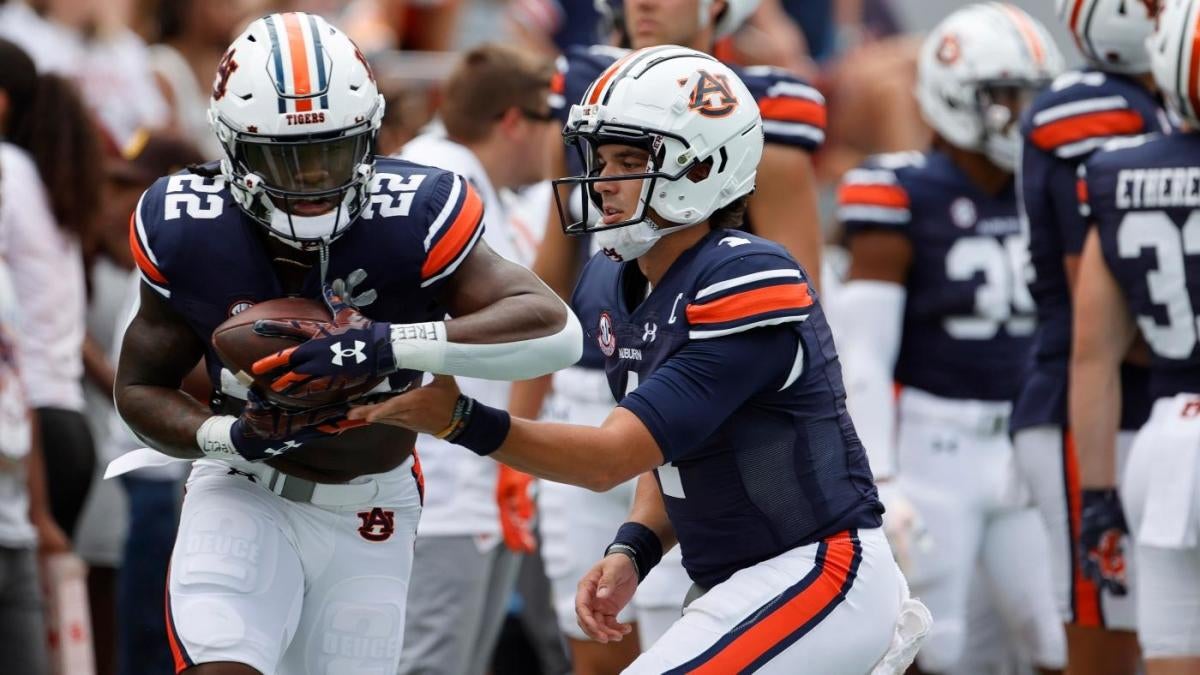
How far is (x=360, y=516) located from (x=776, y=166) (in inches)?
57.3

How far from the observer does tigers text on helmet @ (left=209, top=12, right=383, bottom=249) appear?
3.50 m

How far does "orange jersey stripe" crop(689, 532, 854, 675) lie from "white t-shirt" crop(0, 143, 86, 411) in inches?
128

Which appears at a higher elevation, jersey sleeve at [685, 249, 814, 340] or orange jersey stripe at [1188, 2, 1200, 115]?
orange jersey stripe at [1188, 2, 1200, 115]

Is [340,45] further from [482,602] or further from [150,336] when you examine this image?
[482,602]

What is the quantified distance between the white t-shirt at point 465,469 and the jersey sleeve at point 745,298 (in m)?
1.86

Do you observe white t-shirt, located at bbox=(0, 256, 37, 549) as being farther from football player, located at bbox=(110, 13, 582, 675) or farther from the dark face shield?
the dark face shield

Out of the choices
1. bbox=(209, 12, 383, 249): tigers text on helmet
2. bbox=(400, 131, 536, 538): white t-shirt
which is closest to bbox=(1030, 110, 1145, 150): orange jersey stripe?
bbox=(400, 131, 536, 538): white t-shirt

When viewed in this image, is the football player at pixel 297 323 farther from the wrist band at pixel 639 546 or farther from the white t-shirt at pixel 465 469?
the white t-shirt at pixel 465 469

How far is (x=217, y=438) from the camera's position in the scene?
3496 mm

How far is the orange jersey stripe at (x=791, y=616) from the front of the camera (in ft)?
10.8

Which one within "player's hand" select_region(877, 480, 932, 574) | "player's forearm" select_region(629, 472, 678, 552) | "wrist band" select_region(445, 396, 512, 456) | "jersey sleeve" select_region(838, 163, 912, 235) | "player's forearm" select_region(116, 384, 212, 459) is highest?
"wrist band" select_region(445, 396, 512, 456)

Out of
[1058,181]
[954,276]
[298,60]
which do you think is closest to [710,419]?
[298,60]

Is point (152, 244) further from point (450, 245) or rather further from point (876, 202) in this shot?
point (876, 202)

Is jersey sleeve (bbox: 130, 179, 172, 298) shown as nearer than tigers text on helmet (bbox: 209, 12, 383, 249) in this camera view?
No
